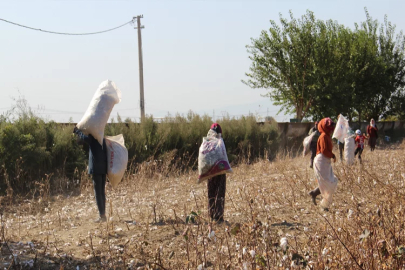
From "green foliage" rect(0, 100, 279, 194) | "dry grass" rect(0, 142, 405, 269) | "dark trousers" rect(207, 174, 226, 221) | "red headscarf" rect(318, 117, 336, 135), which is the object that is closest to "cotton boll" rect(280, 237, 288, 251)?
"dry grass" rect(0, 142, 405, 269)

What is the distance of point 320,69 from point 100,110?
87.1 feet

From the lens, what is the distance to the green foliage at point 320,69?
31.7 meters

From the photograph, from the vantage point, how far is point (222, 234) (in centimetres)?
530

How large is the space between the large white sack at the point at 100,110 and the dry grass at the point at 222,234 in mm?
1109

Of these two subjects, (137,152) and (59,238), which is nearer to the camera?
(59,238)

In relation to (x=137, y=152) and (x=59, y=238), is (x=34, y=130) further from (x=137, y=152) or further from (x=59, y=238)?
(x=59, y=238)

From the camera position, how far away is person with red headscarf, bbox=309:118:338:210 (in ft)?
24.5

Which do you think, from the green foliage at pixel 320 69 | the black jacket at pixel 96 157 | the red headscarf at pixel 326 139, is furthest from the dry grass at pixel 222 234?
the green foliage at pixel 320 69

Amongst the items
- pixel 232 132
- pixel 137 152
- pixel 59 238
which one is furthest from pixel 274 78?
pixel 59 238

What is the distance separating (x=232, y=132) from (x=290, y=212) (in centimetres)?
1173

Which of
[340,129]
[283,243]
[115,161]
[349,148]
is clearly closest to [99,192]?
[115,161]

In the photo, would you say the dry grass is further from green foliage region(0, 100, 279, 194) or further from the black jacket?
green foliage region(0, 100, 279, 194)

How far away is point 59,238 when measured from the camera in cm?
622

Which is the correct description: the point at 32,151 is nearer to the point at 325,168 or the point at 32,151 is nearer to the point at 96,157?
the point at 96,157
